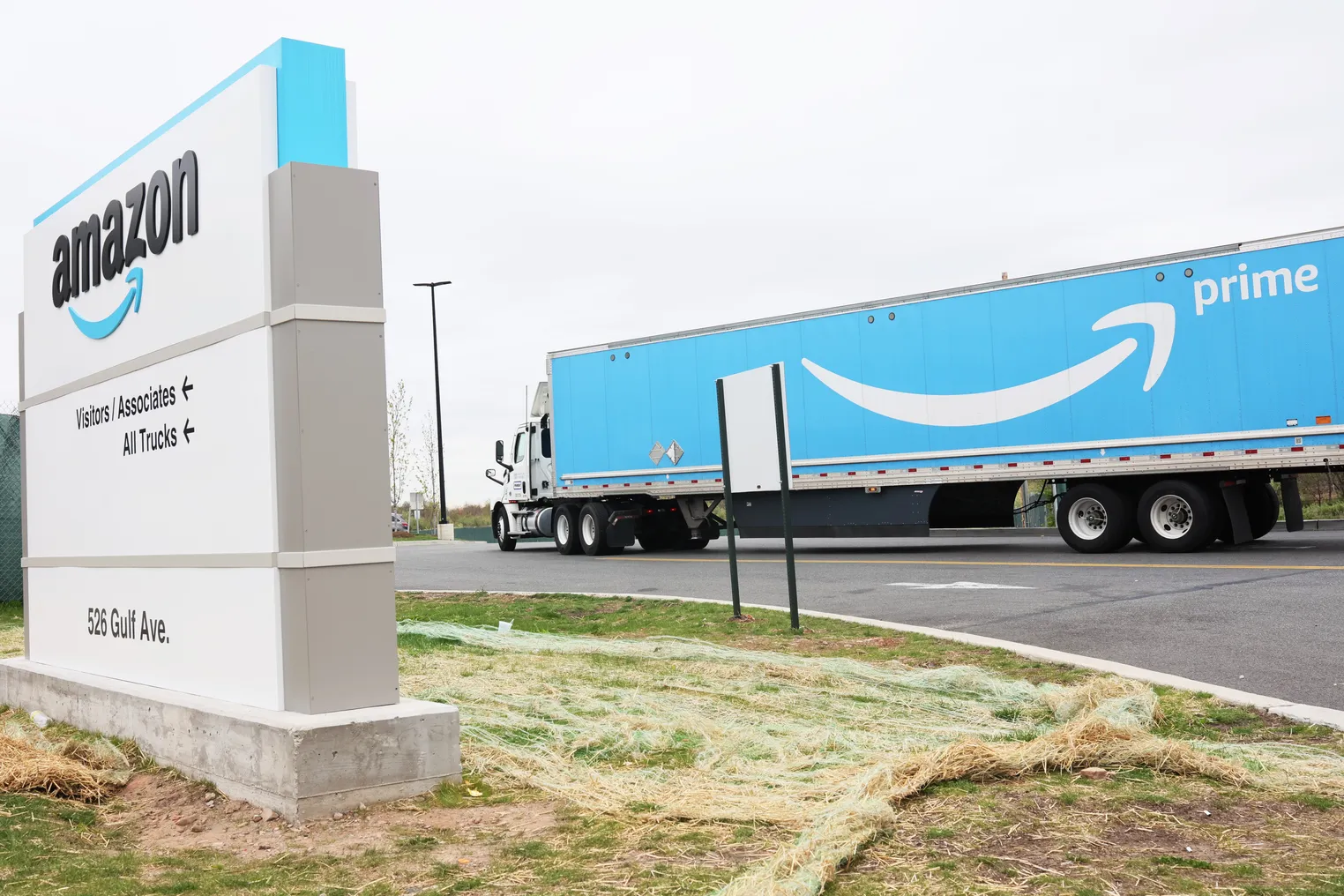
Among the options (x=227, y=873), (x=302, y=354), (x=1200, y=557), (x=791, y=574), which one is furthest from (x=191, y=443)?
(x=1200, y=557)

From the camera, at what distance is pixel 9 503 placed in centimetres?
1479

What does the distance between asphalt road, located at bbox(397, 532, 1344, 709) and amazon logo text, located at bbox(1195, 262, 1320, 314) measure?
3.57m

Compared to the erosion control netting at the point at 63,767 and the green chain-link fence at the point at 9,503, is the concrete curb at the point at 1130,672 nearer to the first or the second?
the erosion control netting at the point at 63,767

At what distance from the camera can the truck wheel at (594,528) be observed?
24297mm

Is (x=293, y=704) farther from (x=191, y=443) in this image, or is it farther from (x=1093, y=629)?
(x=1093, y=629)

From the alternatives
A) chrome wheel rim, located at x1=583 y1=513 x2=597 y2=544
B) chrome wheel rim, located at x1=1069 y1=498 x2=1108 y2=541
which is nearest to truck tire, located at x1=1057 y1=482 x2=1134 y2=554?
chrome wheel rim, located at x1=1069 y1=498 x2=1108 y2=541

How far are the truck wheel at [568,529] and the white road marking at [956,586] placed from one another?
11.9m

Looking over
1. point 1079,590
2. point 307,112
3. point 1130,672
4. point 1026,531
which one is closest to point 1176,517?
point 1079,590

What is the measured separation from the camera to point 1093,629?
374 inches

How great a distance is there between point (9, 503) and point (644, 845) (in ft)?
44.6

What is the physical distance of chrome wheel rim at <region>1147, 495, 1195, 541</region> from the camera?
17125mm

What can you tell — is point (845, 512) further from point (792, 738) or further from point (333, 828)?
point (333, 828)

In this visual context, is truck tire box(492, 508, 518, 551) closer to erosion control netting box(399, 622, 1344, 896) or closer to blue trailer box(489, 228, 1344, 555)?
blue trailer box(489, 228, 1344, 555)

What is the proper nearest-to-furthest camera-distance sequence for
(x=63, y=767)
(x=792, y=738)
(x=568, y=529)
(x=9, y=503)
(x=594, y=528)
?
(x=63, y=767), (x=792, y=738), (x=9, y=503), (x=594, y=528), (x=568, y=529)
